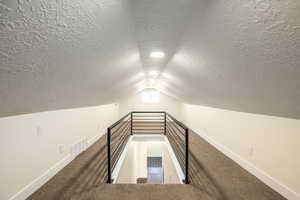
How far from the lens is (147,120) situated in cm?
773

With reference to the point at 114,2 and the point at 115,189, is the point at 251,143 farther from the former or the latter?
the point at 114,2

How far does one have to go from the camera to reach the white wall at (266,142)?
70.8 inches

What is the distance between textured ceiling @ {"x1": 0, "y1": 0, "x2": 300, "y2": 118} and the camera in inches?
28.0

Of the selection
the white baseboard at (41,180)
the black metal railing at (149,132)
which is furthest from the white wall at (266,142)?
the white baseboard at (41,180)

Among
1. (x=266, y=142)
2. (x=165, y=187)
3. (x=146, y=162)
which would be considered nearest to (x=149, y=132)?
(x=165, y=187)

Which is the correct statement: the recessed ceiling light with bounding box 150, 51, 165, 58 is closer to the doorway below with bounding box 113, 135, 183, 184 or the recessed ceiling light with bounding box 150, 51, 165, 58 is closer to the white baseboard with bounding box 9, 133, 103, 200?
the doorway below with bounding box 113, 135, 183, 184

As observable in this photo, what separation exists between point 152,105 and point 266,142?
18.8 ft

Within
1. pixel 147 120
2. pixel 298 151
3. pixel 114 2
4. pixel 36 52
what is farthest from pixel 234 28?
pixel 147 120

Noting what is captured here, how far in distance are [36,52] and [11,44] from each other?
0.16m

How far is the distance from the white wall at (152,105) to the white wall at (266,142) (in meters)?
4.06

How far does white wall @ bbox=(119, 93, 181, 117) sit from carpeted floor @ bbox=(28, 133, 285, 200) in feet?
16.2

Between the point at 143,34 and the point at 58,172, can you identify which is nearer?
the point at 143,34

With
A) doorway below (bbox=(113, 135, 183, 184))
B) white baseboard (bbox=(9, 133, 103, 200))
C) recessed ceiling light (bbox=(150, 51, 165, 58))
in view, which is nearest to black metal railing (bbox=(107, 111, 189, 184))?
doorway below (bbox=(113, 135, 183, 184))

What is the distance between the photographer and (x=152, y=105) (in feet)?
25.4
